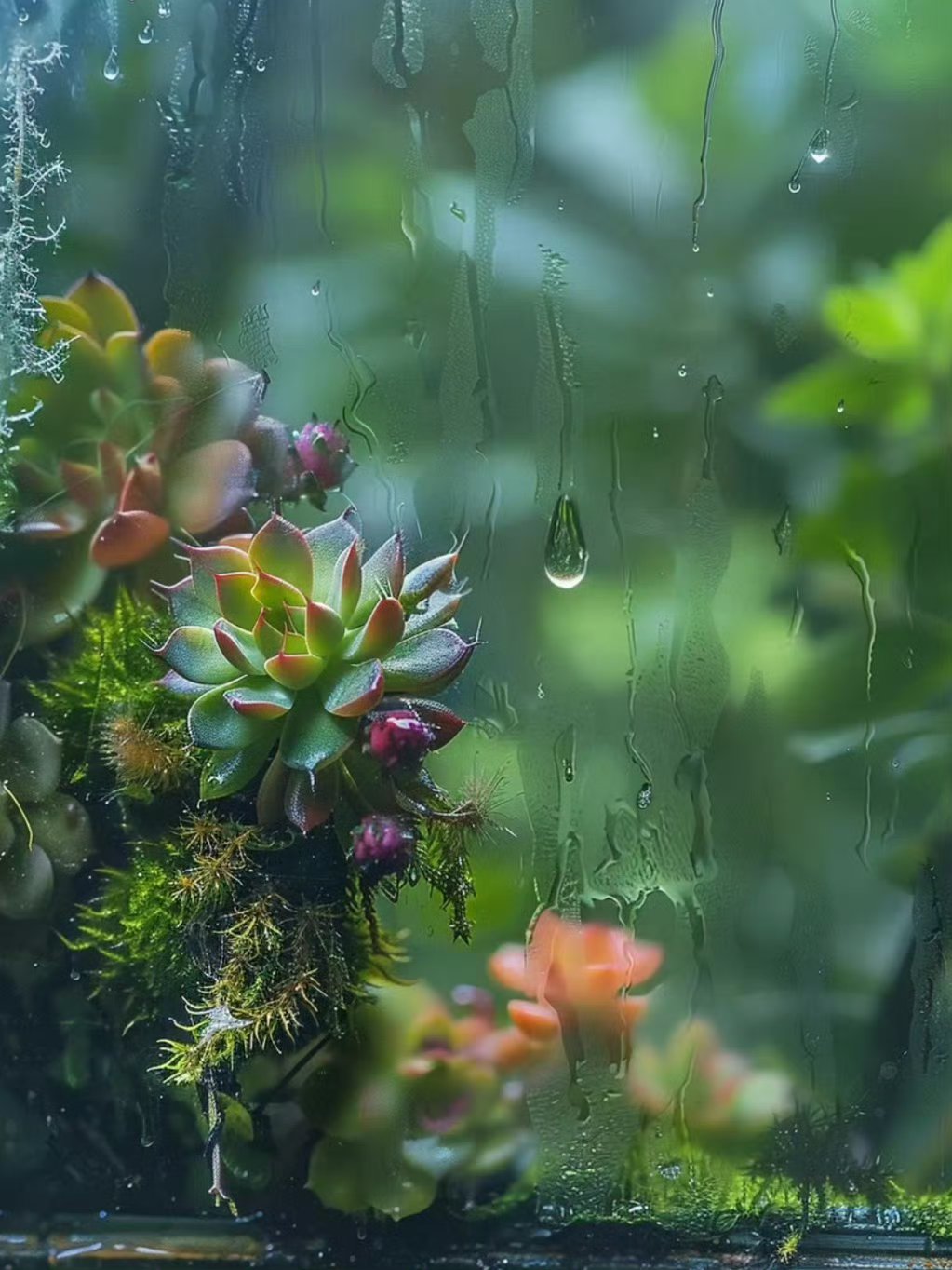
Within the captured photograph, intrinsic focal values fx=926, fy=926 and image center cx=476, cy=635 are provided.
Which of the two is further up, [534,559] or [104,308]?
[104,308]

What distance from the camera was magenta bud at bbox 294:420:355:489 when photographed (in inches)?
29.9

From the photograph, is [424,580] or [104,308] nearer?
[424,580]

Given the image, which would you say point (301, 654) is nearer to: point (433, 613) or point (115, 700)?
point (433, 613)

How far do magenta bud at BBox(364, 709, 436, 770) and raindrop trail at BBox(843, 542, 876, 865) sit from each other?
0.39 metres

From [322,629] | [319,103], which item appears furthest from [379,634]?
[319,103]

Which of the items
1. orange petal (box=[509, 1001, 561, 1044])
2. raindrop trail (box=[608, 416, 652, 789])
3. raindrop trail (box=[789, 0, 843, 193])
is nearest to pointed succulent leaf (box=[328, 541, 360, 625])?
raindrop trail (box=[608, 416, 652, 789])

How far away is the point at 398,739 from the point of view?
0.62 m

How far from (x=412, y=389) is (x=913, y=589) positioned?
18.2 inches

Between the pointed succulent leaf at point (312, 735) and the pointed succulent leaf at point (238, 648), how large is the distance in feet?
0.13

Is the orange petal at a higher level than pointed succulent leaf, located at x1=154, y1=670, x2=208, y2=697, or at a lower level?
lower

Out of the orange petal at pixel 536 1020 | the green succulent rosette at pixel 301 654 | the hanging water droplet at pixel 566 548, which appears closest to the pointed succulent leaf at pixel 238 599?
the green succulent rosette at pixel 301 654

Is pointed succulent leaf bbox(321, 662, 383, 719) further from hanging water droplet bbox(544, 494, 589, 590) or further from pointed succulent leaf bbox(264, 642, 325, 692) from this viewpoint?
hanging water droplet bbox(544, 494, 589, 590)

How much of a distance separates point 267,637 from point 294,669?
32 mm

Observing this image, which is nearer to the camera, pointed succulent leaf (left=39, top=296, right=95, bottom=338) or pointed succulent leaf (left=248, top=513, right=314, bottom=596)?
pointed succulent leaf (left=248, top=513, right=314, bottom=596)
